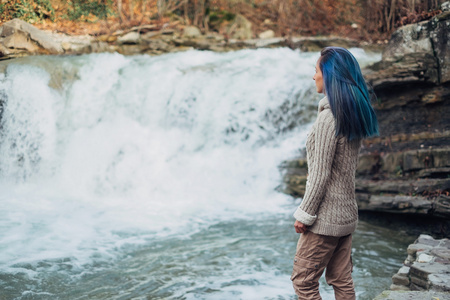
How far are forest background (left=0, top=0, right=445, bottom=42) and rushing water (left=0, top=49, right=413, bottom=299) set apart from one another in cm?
131

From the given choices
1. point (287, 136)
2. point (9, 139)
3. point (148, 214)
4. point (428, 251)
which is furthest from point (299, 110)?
point (9, 139)

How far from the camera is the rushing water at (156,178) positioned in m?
4.42

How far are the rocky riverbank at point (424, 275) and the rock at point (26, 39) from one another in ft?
26.2

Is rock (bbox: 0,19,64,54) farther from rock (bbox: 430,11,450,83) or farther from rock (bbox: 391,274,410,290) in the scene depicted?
rock (bbox: 430,11,450,83)

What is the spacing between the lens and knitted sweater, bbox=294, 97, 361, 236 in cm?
219

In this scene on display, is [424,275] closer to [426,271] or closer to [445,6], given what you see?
[426,271]

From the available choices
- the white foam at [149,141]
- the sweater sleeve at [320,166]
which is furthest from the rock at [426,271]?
the white foam at [149,141]

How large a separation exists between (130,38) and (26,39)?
173 inches

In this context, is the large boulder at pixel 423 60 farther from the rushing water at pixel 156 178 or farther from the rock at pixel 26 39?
the rock at pixel 26 39

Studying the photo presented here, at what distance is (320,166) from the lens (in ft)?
7.18

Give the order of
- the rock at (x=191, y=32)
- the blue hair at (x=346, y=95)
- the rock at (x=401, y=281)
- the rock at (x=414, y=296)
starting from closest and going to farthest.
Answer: the blue hair at (x=346, y=95) → the rock at (x=414, y=296) → the rock at (x=401, y=281) → the rock at (x=191, y=32)

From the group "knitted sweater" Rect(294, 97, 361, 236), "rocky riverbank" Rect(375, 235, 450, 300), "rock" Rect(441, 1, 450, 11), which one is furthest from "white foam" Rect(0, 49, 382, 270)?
"knitted sweater" Rect(294, 97, 361, 236)

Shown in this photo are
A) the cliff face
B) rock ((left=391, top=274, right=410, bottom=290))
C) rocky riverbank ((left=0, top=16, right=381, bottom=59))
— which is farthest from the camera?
rocky riverbank ((left=0, top=16, right=381, bottom=59))

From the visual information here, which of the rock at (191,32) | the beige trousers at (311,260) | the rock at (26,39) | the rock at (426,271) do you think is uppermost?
the rock at (191,32)
